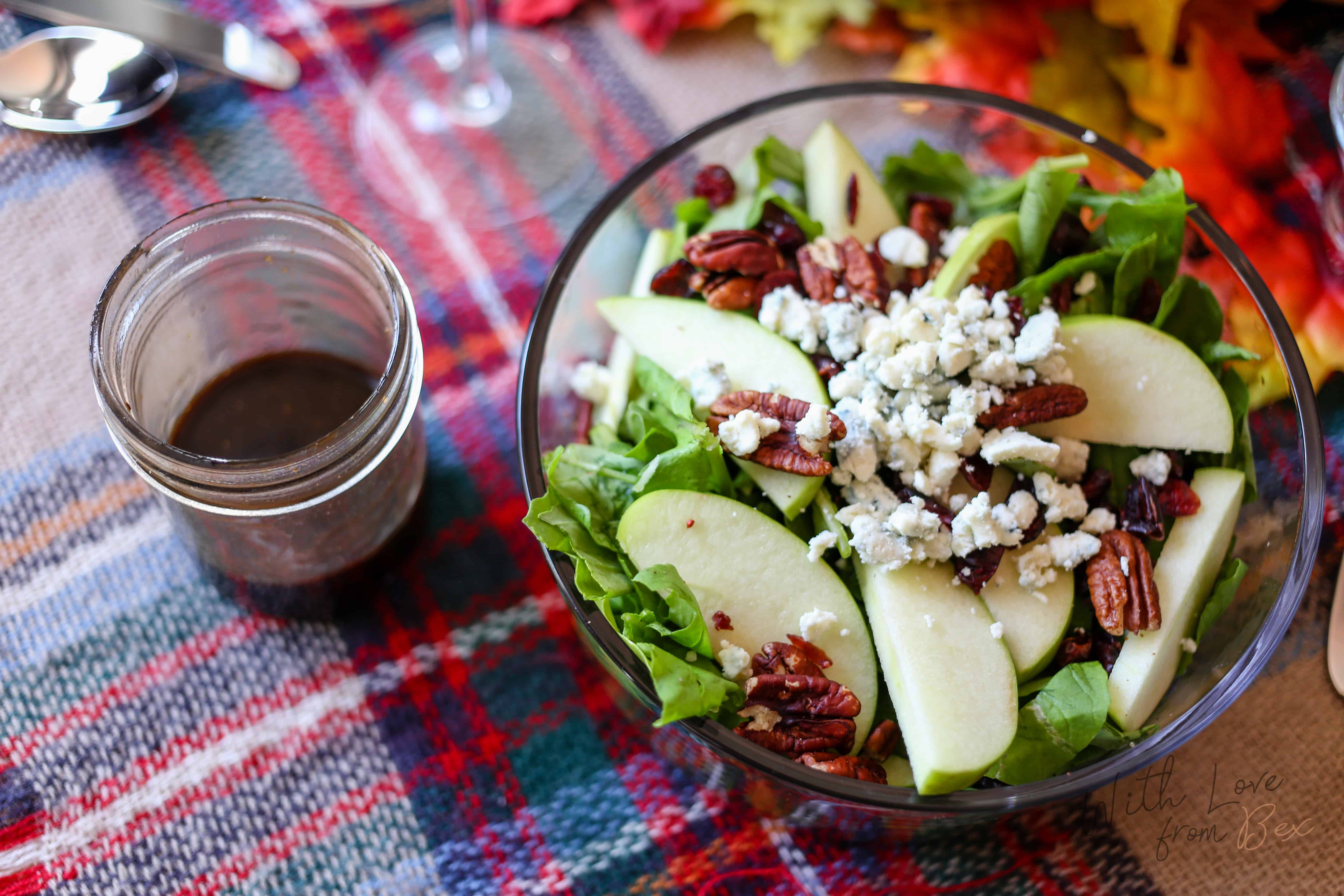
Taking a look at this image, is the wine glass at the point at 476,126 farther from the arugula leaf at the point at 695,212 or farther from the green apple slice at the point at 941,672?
the green apple slice at the point at 941,672

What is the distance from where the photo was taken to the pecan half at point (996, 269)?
1.13 metres

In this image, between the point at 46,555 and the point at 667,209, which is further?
the point at 667,209

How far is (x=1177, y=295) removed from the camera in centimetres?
115

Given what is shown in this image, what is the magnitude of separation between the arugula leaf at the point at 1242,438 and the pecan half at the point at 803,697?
1.62 feet

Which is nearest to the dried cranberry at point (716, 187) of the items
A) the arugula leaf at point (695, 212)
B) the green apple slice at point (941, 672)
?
the arugula leaf at point (695, 212)

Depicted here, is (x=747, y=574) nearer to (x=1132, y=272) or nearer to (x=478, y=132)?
(x=1132, y=272)

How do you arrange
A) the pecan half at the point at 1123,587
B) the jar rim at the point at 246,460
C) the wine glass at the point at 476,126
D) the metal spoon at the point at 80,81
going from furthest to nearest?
the wine glass at the point at 476,126
the metal spoon at the point at 80,81
the pecan half at the point at 1123,587
the jar rim at the point at 246,460

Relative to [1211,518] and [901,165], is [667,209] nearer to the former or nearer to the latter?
[901,165]

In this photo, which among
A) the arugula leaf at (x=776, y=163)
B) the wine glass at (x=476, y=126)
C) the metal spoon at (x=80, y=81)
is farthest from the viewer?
the wine glass at (x=476, y=126)

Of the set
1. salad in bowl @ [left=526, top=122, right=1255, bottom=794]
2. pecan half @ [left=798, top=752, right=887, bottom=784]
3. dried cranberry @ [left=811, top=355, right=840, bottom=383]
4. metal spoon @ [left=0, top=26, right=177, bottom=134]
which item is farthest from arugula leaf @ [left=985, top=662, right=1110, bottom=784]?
metal spoon @ [left=0, top=26, right=177, bottom=134]

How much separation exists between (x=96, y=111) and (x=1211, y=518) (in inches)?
56.7

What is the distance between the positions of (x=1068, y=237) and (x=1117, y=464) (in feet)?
0.87

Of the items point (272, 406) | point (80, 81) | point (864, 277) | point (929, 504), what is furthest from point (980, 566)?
point (80, 81)

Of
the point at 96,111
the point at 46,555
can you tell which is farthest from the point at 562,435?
the point at 96,111
